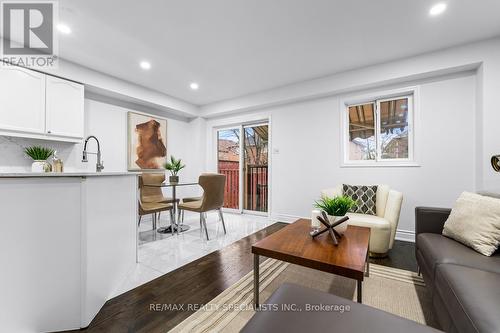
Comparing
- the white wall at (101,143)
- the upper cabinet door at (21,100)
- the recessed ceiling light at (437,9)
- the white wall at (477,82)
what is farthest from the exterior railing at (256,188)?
the upper cabinet door at (21,100)

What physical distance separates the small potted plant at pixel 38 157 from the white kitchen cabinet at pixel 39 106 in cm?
24

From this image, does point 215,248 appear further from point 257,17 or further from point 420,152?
point 420,152

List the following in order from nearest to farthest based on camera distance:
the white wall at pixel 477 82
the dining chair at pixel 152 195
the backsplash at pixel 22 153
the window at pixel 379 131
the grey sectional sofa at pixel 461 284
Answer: the grey sectional sofa at pixel 461 284
the white wall at pixel 477 82
the backsplash at pixel 22 153
the window at pixel 379 131
the dining chair at pixel 152 195

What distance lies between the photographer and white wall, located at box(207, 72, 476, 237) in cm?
276

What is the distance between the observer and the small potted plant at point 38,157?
2781mm

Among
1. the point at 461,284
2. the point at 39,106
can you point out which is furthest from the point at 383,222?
the point at 39,106

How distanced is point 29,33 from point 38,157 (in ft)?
5.04

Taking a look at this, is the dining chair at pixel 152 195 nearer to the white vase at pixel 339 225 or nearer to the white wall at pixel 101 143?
the white wall at pixel 101 143

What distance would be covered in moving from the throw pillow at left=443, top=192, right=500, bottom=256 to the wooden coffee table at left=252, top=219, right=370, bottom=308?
63 centimetres

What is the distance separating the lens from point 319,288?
1.78 metres

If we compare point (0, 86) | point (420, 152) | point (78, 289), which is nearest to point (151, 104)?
point (0, 86)

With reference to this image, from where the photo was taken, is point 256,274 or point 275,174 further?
point 275,174

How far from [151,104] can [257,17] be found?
9.61ft

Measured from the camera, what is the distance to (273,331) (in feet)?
2.41
